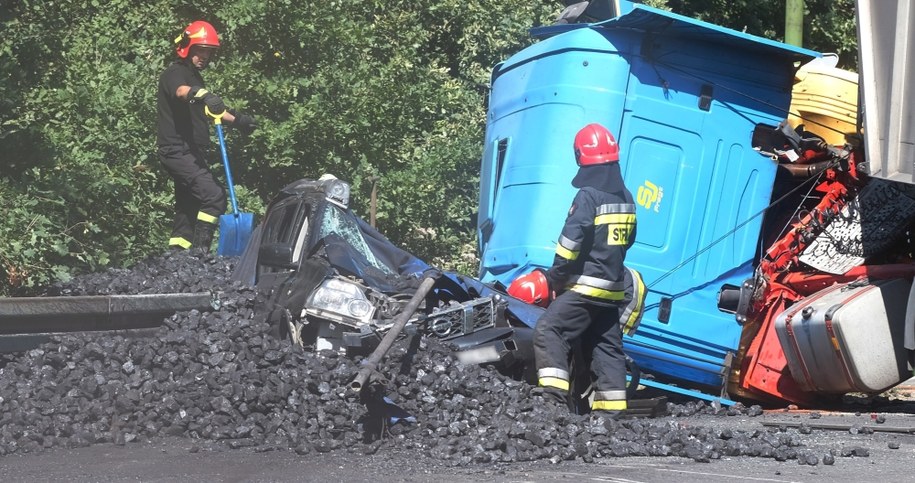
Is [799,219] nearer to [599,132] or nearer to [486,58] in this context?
[599,132]

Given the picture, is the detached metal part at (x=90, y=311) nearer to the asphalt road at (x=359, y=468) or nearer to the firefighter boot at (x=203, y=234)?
the asphalt road at (x=359, y=468)

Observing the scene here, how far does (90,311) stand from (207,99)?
2.99m

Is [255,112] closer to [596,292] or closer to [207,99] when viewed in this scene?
[207,99]

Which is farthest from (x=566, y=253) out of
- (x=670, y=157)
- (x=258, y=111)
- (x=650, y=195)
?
(x=258, y=111)

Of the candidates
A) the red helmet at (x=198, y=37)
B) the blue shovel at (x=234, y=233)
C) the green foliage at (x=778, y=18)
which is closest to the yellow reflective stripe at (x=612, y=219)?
the blue shovel at (x=234, y=233)

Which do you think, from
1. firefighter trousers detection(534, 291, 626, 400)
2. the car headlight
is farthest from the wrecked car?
firefighter trousers detection(534, 291, 626, 400)

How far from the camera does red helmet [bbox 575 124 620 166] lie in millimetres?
6875

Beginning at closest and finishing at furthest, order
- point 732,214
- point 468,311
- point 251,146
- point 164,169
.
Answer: point 468,311 → point 732,214 → point 164,169 → point 251,146

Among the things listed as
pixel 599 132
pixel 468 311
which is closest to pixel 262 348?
pixel 468 311

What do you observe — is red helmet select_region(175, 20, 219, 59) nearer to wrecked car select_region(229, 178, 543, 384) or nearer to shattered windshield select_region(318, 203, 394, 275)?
wrecked car select_region(229, 178, 543, 384)

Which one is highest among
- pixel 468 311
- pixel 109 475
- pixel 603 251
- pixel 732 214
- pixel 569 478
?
pixel 732 214

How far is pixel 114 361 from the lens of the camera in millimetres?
5750

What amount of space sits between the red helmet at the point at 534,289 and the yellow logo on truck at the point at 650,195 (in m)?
0.92

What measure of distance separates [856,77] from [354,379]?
179 inches
